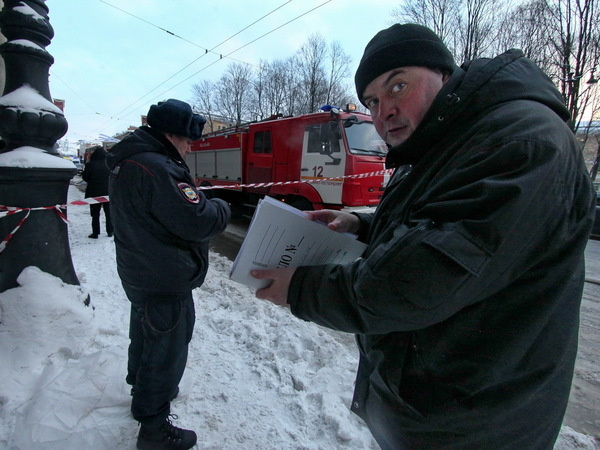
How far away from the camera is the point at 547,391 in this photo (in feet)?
2.76

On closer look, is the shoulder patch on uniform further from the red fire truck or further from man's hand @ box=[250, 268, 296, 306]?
the red fire truck

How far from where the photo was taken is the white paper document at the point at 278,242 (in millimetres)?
951

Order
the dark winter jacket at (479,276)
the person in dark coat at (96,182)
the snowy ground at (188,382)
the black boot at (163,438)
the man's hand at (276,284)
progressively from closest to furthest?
the dark winter jacket at (479,276) → the man's hand at (276,284) → the black boot at (163,438) → the snowy ground at (188,382) → the person in dark coat at (96,182)

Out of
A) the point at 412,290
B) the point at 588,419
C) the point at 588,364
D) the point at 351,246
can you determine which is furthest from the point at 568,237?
the point at 588,364

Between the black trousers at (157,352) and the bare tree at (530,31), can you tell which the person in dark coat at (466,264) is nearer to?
the black trousers at (157,352)

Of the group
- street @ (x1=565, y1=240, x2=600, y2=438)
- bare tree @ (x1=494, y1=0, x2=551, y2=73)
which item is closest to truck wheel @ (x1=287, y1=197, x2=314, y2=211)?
street @ (x1=565, y1=240, x2=600, y2=438)

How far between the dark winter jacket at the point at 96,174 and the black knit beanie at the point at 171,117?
5398 millimetres

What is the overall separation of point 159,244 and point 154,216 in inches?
5.9

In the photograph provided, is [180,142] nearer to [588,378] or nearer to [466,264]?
[466,264]

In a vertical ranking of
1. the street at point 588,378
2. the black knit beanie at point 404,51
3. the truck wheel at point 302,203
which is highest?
the black knit beanie at point 404,51

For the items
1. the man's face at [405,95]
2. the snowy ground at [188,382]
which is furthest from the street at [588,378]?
the man's face at [405,95]

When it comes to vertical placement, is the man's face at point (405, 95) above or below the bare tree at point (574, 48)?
below

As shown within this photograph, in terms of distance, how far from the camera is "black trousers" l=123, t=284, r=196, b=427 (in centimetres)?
173

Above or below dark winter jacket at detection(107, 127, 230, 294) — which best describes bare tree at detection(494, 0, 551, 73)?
above
